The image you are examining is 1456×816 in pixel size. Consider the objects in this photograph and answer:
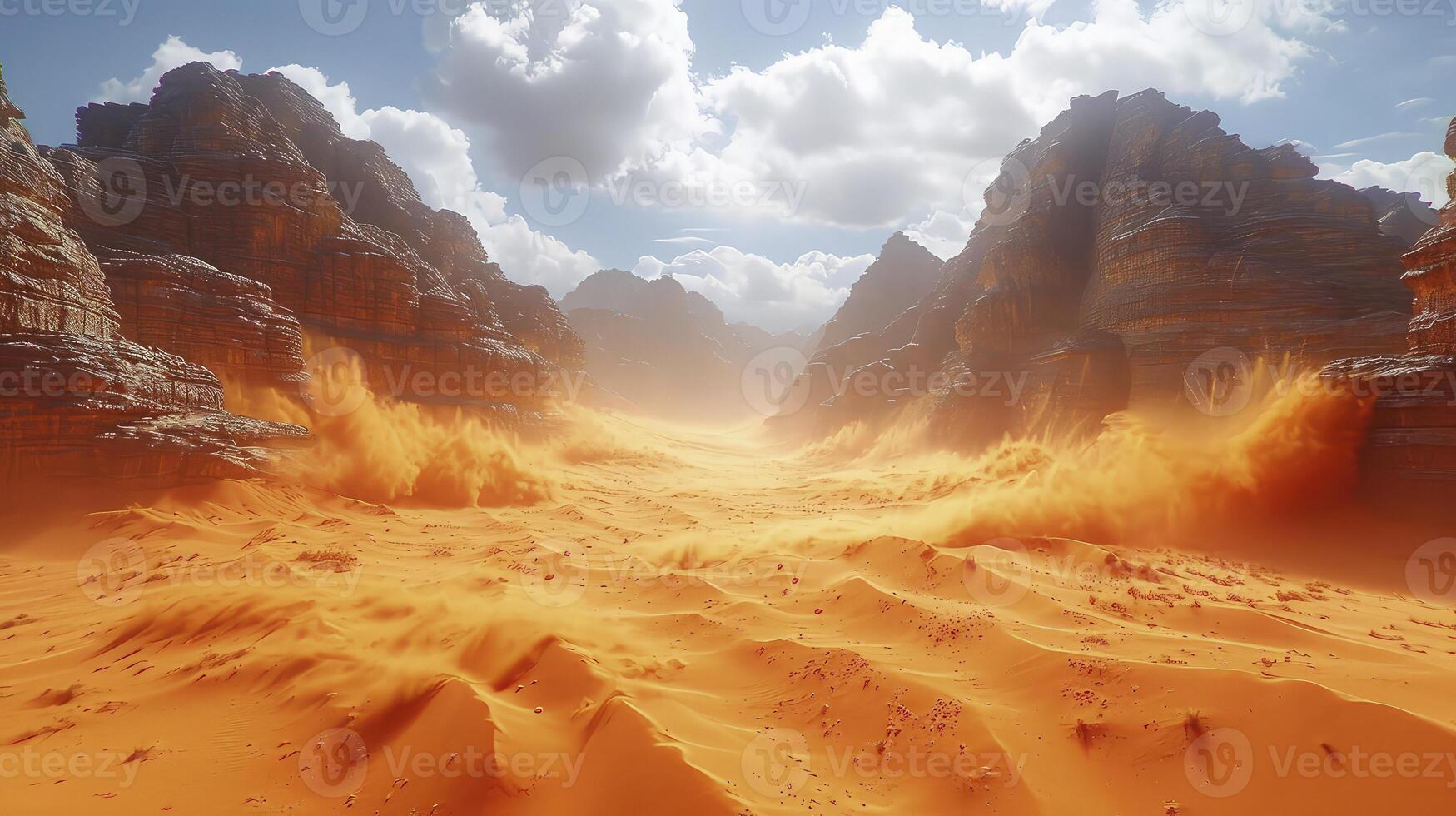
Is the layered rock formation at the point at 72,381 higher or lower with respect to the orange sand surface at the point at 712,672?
higher

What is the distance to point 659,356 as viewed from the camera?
3100 inches

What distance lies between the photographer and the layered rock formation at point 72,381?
26.4 feet

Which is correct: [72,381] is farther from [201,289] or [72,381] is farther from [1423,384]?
[1423,384]

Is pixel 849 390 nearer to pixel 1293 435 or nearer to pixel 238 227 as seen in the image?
pixel 1293 435

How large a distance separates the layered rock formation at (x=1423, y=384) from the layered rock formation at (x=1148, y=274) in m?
4.10

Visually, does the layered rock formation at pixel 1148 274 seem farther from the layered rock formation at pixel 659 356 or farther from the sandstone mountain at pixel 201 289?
the layered rock formation at pixel 659 356

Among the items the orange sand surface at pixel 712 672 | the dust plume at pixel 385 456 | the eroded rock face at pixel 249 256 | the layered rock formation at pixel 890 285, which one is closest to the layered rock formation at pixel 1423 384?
the orange sand surface at pixel 712 672

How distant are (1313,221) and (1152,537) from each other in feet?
48.3

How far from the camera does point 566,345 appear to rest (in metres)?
39.2

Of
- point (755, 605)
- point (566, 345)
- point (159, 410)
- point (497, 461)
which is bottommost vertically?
point (755, 605)

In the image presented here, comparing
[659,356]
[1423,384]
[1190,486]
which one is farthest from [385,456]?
[659,356]

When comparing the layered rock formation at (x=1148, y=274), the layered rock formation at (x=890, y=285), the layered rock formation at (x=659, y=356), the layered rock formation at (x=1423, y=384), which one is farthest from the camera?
the layered rock formation at (x=659, y=356)

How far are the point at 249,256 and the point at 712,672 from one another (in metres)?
22.6

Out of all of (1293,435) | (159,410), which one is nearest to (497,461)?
(159,410)
